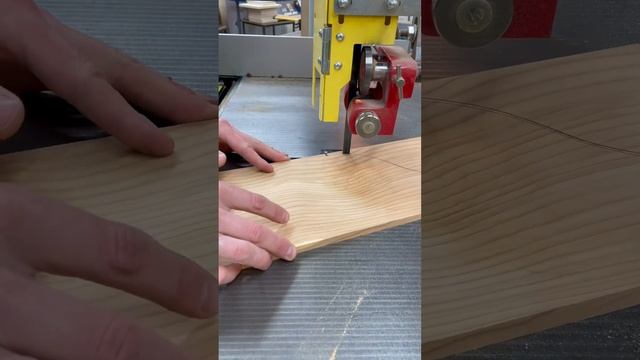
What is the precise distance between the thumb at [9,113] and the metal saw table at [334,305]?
338 millimetres

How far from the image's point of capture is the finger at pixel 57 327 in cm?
27

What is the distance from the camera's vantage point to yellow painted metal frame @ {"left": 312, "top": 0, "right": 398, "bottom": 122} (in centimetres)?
80

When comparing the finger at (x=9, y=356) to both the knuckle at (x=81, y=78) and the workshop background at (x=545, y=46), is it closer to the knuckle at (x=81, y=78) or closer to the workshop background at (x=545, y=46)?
the knuckle at (x=81, y=78)

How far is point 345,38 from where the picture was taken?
811 millimetres

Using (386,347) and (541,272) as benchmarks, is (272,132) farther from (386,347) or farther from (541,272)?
(541,272)

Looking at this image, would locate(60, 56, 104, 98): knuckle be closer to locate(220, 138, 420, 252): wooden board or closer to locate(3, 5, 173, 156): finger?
locate(3, 5, 173, 156): finger

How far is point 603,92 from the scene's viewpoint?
0.36 m

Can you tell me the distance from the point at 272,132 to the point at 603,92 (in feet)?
2.71

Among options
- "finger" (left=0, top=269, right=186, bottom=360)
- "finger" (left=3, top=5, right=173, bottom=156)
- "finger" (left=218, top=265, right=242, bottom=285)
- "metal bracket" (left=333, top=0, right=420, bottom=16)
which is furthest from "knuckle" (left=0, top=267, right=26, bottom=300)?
"metal bracket" (left=333, top=0, right=420, bottom=16)

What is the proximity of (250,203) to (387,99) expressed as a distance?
1.02ft

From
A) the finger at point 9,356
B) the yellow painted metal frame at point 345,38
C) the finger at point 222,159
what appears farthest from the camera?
the finger at point 222,159

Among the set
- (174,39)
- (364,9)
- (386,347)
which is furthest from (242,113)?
(174,39)

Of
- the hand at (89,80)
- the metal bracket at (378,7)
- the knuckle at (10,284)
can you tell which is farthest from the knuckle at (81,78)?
the metal bracket at (378,7)

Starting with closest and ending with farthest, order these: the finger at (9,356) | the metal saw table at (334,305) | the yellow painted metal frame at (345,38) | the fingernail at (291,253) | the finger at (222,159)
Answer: the finger at (9,356) < the metal saw table at (334,305) < the fingernail at (291,253) < the yellow painted metal frame at (345,38) < the finger at (222,159)
